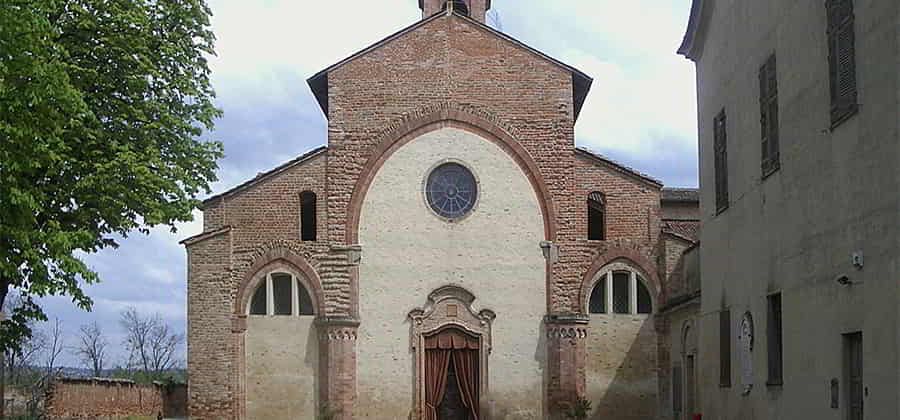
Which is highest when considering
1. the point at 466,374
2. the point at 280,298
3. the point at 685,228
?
the point at 685,228

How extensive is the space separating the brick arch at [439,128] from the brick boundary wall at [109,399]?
7946 millimetres

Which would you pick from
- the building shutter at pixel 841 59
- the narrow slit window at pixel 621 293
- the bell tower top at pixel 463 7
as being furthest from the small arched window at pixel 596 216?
the building shutter at pixel 841 59

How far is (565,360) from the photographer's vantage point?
26844 millimetres

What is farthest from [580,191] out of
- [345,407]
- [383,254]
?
[345,407]

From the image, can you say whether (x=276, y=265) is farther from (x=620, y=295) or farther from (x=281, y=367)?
(x=620, y=295)

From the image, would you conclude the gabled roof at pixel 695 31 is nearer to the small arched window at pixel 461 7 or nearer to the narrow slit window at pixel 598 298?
the narrow slit window at pixel 598 298

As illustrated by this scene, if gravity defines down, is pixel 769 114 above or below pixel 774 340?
above

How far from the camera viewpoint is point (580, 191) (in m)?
27.7

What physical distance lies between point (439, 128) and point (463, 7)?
16.9 feet

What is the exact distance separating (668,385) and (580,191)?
207 inches

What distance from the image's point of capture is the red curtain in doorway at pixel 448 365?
27203mm

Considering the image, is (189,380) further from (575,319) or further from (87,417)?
(575,319)

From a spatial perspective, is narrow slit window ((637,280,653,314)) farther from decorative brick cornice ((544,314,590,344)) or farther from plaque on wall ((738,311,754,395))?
plaque on wall ((738,311,754,395))

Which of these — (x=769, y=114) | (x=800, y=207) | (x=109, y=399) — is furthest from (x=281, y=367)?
(x=800, y=207)
